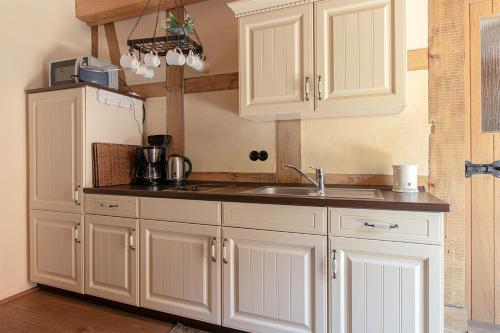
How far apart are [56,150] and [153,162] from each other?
2.35 feet

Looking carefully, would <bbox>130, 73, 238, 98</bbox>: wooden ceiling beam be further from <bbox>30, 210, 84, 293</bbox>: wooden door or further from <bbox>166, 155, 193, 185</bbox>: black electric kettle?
<bbox>30, 210, 84, 293</bbox>: wooden door

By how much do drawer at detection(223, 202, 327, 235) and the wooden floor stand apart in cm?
87

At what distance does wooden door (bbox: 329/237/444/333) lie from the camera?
1385 mm

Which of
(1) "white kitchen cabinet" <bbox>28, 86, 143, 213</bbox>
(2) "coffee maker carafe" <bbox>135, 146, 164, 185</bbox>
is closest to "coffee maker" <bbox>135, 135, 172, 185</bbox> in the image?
(2) "coffee maker carafe" <bbox>135, 146, 164, 185</bbox>

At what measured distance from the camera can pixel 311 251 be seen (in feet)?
5.23

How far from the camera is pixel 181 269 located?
189cm

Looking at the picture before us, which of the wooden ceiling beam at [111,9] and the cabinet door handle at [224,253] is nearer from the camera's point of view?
the cabinet door handle at [224,253]

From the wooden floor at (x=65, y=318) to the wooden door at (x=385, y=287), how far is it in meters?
1.13

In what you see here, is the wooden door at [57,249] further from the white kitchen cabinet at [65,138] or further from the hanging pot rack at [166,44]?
the hanging pot rack at [166,44]

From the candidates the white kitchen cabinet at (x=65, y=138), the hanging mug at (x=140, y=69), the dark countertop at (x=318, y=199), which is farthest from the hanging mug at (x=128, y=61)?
the dark countertop at (x=318, y=199)

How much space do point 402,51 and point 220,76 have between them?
136 cm

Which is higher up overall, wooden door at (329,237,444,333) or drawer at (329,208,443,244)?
drawer at (329,208,443,244)

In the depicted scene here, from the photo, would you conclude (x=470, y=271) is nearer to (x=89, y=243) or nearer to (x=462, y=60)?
(x=462, y=60)

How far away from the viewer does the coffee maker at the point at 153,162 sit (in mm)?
2490
